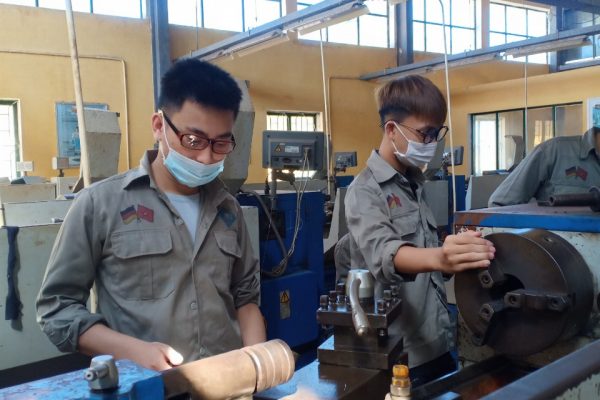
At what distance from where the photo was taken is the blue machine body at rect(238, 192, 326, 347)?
240 cm

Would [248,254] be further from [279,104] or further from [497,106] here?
[497,106]

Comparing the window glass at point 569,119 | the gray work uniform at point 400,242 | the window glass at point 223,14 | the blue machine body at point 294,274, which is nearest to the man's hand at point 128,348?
the gray work uniform at point 400,242

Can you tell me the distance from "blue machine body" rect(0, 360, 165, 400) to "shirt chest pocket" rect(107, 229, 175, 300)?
597 mm


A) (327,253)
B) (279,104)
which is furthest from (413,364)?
(279,104)

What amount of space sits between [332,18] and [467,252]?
Answer: 11.3 ft

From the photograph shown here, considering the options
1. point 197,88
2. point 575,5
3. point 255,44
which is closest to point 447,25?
point 575,5

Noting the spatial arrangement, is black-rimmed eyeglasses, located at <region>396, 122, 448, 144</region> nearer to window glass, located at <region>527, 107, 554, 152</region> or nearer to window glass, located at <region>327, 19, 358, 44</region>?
window glass, located at <region>327, 19, 358, 44</region>

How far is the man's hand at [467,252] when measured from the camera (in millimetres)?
853

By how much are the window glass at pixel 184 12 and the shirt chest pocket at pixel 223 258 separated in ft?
21.0

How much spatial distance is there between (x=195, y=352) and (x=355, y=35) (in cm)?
820

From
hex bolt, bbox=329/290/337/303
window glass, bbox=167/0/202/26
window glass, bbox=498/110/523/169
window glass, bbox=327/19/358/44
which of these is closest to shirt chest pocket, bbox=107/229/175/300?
hex bolt, bbox=329/290/337/303

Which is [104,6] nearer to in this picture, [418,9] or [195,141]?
[418,9]

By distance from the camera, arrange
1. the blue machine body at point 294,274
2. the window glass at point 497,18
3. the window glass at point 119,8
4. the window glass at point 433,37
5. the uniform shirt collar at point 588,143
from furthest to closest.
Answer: the window glass at point 497,18 < the window glass at point 433,37 < the window glass at point 119,8 < the blue machine body at point 294,274 < the uniform shirt collar at point 588,143

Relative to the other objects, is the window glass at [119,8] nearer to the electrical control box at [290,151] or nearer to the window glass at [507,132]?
the electrical control box at [290,151]
